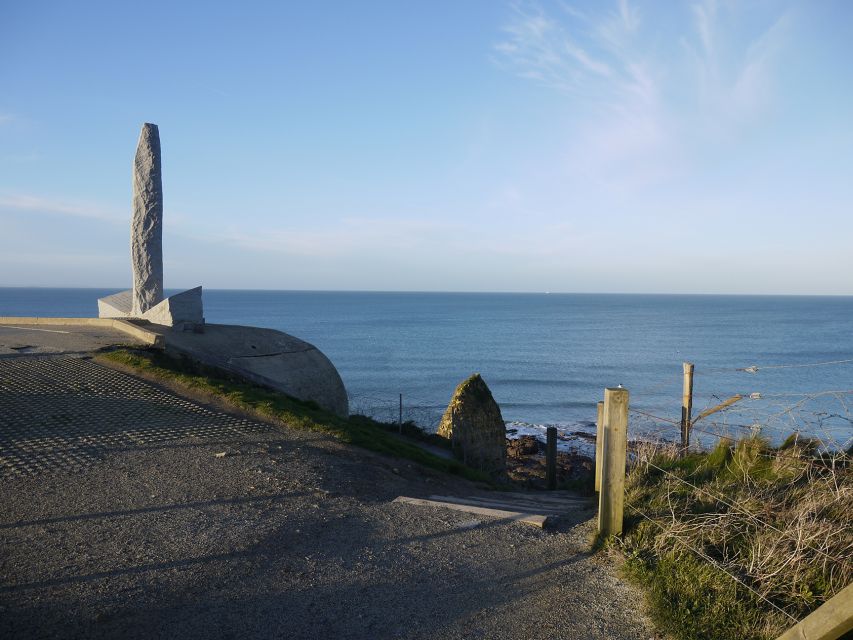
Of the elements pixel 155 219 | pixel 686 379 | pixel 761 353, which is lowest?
pixel 761 353

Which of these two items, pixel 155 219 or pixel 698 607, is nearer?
pixel 698 607

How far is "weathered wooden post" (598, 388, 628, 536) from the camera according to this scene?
6.01 meters

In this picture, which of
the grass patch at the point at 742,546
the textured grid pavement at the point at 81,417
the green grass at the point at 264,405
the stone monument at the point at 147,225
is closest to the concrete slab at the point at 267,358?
the green grass at the point at 264,405

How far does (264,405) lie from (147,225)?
36.2ft

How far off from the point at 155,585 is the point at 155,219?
16762mm

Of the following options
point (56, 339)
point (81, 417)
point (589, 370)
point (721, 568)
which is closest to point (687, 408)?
point (721, 568)

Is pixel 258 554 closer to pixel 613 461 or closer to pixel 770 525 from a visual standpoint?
pixel 613 461

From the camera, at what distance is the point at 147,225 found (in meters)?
20.0

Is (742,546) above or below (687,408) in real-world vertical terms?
below

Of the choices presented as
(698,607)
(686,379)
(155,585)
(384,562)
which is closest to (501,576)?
(384,562)

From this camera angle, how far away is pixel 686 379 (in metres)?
10.2

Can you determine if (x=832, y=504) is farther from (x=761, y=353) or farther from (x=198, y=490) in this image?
(x=761, y=353)

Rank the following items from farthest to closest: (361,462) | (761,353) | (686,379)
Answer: (761,353)
(686,379)
(361,462)

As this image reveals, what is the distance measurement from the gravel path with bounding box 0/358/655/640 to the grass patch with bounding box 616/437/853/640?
1.22 ft
